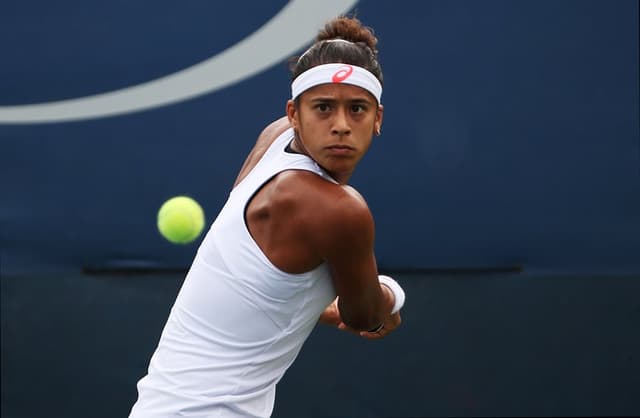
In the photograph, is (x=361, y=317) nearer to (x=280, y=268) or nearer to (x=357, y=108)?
(x=280, y=268)

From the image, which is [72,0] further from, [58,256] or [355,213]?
[355,213]

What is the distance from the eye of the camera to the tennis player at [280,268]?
7.32 ft

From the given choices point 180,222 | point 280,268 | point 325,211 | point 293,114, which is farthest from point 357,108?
point 180,222

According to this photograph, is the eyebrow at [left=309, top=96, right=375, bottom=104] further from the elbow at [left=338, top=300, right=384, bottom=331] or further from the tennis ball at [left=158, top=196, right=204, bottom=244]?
the tennis ball at [left=158, top=196, right=204, bottom=244]

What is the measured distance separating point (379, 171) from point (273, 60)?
0.59 meters

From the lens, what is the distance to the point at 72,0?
389 cm

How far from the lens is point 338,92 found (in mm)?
2314

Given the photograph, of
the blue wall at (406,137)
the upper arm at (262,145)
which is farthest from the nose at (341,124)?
the blue wall at (406,137)

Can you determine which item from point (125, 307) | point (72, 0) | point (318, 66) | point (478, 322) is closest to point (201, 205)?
point (125, 307)

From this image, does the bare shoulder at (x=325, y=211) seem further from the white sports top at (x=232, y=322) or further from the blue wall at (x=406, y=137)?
the blue wall at (x=406, y=137)

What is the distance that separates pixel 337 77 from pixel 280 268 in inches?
18.0

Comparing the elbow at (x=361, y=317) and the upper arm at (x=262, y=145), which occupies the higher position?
the upper arm at (x=262, y=145)

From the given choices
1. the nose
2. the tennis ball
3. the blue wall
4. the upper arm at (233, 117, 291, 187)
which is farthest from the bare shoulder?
the blue wall

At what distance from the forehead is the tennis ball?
1.18m
